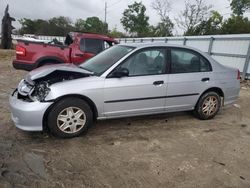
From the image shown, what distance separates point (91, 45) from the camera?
8023 millimetres

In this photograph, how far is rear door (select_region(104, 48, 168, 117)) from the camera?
4105 mm

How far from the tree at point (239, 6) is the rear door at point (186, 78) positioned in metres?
53.6

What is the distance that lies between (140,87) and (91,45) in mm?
4274

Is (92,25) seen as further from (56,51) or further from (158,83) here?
(158,83)

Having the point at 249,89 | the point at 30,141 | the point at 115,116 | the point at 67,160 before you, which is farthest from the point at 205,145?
the point at 249,89

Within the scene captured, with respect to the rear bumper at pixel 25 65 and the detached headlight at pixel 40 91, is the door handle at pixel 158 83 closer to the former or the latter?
the detached headlight at pixel 40 91

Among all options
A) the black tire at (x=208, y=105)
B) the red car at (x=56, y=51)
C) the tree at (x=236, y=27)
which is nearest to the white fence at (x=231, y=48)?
the red car at (x=56, y=51)

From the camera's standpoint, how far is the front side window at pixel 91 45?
7.90m

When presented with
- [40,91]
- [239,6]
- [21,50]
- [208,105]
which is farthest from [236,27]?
[40,91]

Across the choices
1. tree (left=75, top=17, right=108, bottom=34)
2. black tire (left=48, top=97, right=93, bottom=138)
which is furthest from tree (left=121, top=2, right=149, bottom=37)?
black tire (left=48, top=97, right=93, bottom=138)

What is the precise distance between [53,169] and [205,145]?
95.1 inches

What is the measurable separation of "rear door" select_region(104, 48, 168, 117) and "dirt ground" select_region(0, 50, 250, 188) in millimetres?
425

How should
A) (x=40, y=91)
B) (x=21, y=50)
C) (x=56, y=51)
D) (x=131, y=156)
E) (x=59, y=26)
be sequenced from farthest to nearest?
(x=59, y=26) → (x=56, y=51) → (x=21, y=50) → (x=40, y=91) → (x=131, y=156)

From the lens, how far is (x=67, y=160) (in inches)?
→ 130
